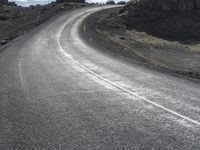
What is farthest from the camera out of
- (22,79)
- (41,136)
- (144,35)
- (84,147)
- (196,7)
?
(196,7)

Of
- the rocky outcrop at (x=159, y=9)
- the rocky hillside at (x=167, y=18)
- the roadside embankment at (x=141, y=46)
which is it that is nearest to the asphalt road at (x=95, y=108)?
the roadside embankment at (x=141, y=46)

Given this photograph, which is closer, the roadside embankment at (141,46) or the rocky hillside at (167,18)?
the roadside embankment at (141,46)

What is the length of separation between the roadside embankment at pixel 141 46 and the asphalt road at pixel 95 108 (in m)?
5.11

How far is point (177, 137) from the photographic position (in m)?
8.27

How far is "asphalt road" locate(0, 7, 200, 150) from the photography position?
323 inches

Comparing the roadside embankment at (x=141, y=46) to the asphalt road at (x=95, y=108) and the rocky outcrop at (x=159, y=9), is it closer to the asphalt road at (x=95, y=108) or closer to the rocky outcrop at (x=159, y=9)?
the rocky outcrop at (x=159, y=9)

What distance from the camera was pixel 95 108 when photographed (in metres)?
11.2

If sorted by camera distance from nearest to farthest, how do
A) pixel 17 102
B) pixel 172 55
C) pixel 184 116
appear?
pixel 184 116
pixel 17 102
pixel 172 55

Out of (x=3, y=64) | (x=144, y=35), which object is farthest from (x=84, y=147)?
(x=144, y=35)

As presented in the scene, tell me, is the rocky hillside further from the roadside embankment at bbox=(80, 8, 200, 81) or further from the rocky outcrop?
the roadside embankment at bbox=(80, 8, 200, 81)

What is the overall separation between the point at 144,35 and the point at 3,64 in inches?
1058

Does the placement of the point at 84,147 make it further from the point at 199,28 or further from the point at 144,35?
the point at 199,28

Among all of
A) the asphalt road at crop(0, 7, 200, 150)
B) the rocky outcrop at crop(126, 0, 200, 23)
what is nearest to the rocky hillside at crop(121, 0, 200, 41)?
the rocky outcrop at crop(126, 0, 200, 23)

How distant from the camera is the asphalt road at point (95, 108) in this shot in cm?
820
